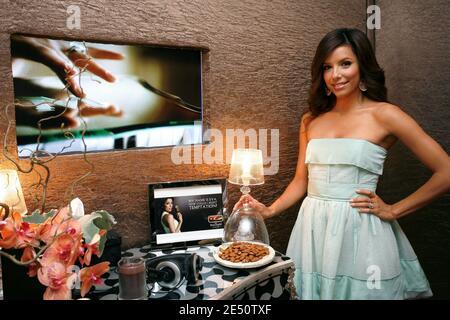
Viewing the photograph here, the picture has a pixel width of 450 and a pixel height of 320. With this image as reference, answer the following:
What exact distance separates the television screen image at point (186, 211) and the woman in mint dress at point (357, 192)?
0.18m

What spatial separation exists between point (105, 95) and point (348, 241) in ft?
4.58

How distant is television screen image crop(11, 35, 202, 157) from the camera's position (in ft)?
5.24

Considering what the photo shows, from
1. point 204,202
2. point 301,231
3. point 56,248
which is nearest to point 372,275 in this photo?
point 301,231

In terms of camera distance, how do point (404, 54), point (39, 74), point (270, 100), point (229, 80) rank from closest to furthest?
point (39, 74)
point (229, 80)
point (270, 100)
point (404, 54)

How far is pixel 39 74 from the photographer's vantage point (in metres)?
1.62

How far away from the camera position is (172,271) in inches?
54.6

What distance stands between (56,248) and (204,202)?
36.7 inches

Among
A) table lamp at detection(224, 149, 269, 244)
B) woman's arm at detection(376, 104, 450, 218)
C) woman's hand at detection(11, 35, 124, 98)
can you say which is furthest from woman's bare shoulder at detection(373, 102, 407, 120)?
woman's hand at detection(11, 35, 124, 98)

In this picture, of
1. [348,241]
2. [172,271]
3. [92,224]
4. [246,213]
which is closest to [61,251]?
[92,224]

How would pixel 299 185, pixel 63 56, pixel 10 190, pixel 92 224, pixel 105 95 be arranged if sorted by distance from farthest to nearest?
pixel 299 185 → pixel 105 95 → pixel 63 56 → pixel 10 190 → pixel 92 224

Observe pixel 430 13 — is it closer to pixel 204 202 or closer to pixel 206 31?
pixel 206 31

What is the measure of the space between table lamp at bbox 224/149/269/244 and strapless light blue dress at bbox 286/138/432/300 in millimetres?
280

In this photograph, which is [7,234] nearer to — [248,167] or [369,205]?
[248,167]
